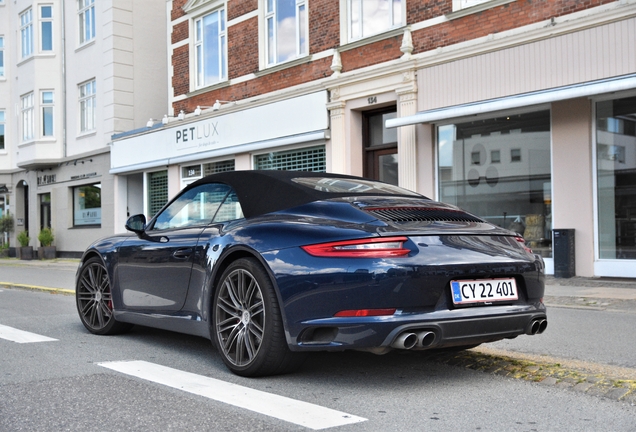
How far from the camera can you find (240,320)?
4.71 meters

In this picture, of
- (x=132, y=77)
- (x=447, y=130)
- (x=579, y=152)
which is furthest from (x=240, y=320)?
(x=132, y=77)

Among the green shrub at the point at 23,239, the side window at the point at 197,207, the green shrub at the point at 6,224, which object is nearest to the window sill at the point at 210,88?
the green shrub at the point at 23,239

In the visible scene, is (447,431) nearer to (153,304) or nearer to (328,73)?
(153,304)

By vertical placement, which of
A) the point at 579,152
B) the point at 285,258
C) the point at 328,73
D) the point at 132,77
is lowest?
the point at 285,258

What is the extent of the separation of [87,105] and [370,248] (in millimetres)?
24357

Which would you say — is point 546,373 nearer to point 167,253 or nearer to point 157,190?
point 167,253

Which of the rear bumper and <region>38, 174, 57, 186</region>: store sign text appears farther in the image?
<region>38, 174, 57, 186</region>: store sign text

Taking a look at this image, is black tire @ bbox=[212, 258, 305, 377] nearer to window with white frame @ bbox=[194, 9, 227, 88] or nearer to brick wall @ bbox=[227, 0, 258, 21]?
brick wall @ bbox=[227, 0, 258, 21]

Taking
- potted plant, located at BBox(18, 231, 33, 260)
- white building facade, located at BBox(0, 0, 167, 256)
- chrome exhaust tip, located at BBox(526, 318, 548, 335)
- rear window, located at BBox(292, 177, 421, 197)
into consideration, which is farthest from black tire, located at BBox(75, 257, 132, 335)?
potted plant, located at BBox(18, 231, 33, 260)

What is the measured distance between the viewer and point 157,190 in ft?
75.7

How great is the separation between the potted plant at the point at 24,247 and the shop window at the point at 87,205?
→ 2.38 m

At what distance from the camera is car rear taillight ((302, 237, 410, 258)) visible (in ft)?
13.6

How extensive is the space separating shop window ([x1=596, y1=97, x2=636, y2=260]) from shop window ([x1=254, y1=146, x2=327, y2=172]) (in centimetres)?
636

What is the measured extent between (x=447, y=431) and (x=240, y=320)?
168 centimetres
